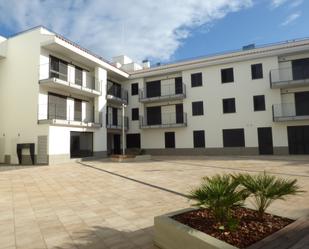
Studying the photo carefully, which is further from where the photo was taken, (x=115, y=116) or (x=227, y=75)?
(x=115, y=116)

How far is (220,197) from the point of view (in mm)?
3541

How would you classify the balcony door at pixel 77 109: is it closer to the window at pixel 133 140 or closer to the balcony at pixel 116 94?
the balcony at pixel 116 94

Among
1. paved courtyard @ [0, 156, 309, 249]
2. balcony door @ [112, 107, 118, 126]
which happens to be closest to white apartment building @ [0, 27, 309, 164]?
balcony door @ [112, 107, 118, 126]

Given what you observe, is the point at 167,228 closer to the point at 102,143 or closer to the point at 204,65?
the point at 102,143

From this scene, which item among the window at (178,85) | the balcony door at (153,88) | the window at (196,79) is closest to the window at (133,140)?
the balcony door at (153,88)

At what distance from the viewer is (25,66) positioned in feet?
61.5

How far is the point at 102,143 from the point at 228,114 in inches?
473

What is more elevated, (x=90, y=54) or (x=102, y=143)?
(x=90, y=54)

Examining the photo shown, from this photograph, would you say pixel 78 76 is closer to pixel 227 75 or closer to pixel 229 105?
pixel 227 75

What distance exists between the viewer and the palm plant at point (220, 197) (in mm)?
3541

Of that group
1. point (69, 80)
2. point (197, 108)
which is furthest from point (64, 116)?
point (197, 108)

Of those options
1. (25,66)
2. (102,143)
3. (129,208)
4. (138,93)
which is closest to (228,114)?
(138,93)

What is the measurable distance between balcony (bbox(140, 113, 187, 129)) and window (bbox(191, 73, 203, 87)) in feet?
10.6

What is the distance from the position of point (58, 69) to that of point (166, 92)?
37.2 feet
